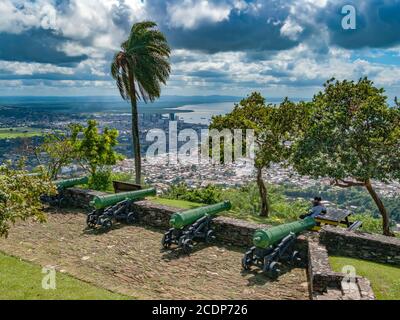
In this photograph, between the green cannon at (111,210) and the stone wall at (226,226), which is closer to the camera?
the stone wall at (226,226)

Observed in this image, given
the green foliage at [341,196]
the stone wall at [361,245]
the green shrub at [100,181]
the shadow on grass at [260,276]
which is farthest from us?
the green foliage at [341,196]

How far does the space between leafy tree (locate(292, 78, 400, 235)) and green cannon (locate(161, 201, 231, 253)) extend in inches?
179

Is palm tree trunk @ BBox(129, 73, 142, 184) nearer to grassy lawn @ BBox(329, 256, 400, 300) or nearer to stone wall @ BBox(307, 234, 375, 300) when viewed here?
grassy lawn @ BBox(329, 256, 400, 300)

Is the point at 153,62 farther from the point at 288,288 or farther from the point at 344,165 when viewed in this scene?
the point at 288,288

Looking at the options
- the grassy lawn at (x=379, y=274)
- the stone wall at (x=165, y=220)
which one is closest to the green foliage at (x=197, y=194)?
the stone wall at (x=165, y=220)

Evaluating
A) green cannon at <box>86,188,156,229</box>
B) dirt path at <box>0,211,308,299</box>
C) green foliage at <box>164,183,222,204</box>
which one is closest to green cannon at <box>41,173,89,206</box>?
dirt path at <box>0,211,308,299</box>

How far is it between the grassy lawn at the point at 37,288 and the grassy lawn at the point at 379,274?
526cm

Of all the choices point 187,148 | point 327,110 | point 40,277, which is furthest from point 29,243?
point 187,148

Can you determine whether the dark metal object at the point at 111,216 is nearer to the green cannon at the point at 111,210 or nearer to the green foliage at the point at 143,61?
the green cannon at the point at 111,210

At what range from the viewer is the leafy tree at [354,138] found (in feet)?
45.6

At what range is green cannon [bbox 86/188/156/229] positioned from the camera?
46.2ft
